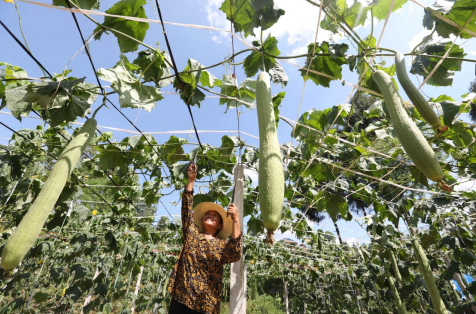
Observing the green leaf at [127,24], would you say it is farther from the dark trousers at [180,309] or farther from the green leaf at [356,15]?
the dark trousers at [180,309]

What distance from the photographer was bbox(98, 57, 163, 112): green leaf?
187 centimetres

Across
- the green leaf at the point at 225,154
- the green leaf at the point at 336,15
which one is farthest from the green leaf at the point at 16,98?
the green leaf at the point at 336,15

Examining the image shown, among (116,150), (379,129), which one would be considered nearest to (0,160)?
(116,150)

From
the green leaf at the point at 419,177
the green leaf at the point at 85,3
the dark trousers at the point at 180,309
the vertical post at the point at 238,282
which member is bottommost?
the dark trousers at the point at 180,309

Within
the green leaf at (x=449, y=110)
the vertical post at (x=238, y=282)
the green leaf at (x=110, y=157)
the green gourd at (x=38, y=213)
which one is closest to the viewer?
the green gourd at (x=38, y=213)

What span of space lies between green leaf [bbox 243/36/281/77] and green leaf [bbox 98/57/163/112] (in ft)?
2.50

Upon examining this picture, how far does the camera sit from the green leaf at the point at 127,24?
1.81 meters

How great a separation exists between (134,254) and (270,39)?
5872mm

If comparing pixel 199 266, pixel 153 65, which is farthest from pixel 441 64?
pixel 199 266

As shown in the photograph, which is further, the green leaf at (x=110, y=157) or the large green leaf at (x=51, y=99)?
the green leaf at (x=110, y=157)

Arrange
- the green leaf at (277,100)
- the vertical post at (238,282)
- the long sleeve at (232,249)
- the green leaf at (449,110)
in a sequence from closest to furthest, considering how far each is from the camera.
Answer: the long sleeve at (232,249) → the green leaf at (449,110) → the vertical post at (238,282) → the green leaf at (277,100)

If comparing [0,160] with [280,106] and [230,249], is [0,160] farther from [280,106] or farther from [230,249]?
[280,106]

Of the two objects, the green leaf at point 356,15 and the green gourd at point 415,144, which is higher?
the green leaf at point 356,15

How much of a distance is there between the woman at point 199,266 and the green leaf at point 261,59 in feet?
3.51
